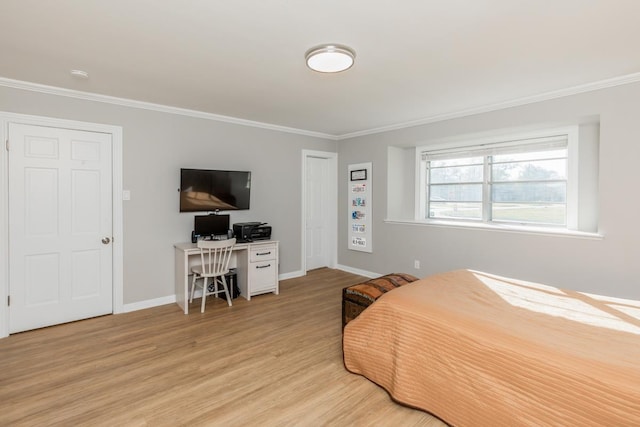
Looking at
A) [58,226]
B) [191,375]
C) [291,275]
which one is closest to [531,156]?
[291,275]

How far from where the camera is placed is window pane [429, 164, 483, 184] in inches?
174

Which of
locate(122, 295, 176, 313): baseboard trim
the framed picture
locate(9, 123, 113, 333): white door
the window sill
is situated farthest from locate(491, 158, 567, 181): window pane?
locate(9, 123, 113, 333): white door

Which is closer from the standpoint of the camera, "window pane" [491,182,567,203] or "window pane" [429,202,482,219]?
"window pane" [491,182,567,203]

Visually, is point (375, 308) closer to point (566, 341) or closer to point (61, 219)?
point (566, 341)

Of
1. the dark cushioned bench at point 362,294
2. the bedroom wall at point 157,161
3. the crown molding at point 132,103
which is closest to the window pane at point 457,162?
the crown molding at point 132,103

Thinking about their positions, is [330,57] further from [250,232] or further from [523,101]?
[250,232]

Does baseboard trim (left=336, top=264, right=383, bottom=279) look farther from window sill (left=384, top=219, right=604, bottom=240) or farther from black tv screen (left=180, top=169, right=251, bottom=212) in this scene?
black tv screen (left=180, top=169, right=251, bottom=212)

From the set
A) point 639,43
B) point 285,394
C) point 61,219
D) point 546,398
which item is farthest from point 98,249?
point 639,43

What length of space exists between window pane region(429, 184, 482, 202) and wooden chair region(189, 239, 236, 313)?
3149mm

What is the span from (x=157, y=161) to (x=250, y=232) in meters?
1.44

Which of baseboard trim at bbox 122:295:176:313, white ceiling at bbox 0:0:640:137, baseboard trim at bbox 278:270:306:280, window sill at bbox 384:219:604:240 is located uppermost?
white ceiling at bbox 0:0:640:137

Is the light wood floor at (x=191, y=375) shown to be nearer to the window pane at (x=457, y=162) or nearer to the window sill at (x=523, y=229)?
the window sill at (x=523, y=229)

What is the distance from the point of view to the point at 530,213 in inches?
154

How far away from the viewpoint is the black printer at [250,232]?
418 cm
